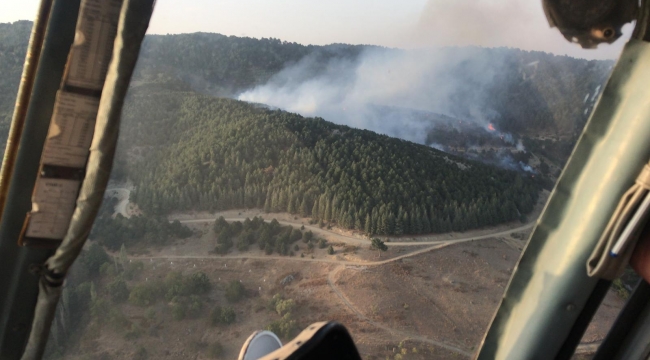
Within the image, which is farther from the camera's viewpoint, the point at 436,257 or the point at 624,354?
the point at 436,257

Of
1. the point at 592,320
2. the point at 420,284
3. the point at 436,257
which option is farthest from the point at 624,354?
the point at 436,257

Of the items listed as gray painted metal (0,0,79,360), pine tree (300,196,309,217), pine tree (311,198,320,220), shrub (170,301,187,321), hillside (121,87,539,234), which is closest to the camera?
gray painted metal (0,0,79,360)

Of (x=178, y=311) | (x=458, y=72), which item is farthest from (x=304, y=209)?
(x=458, y=72)

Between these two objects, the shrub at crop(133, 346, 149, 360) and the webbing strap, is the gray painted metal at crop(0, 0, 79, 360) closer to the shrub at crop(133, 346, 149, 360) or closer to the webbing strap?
the webbing strap

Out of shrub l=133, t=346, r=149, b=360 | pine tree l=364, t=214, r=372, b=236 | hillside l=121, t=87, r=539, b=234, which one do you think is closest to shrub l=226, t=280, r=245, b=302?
shrub l=133, t=346, r=149, b=360

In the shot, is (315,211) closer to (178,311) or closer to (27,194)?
(178,311)

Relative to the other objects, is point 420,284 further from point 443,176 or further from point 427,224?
point 443,176

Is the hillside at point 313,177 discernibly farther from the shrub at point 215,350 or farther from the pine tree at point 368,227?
the shrub at point 215,350
